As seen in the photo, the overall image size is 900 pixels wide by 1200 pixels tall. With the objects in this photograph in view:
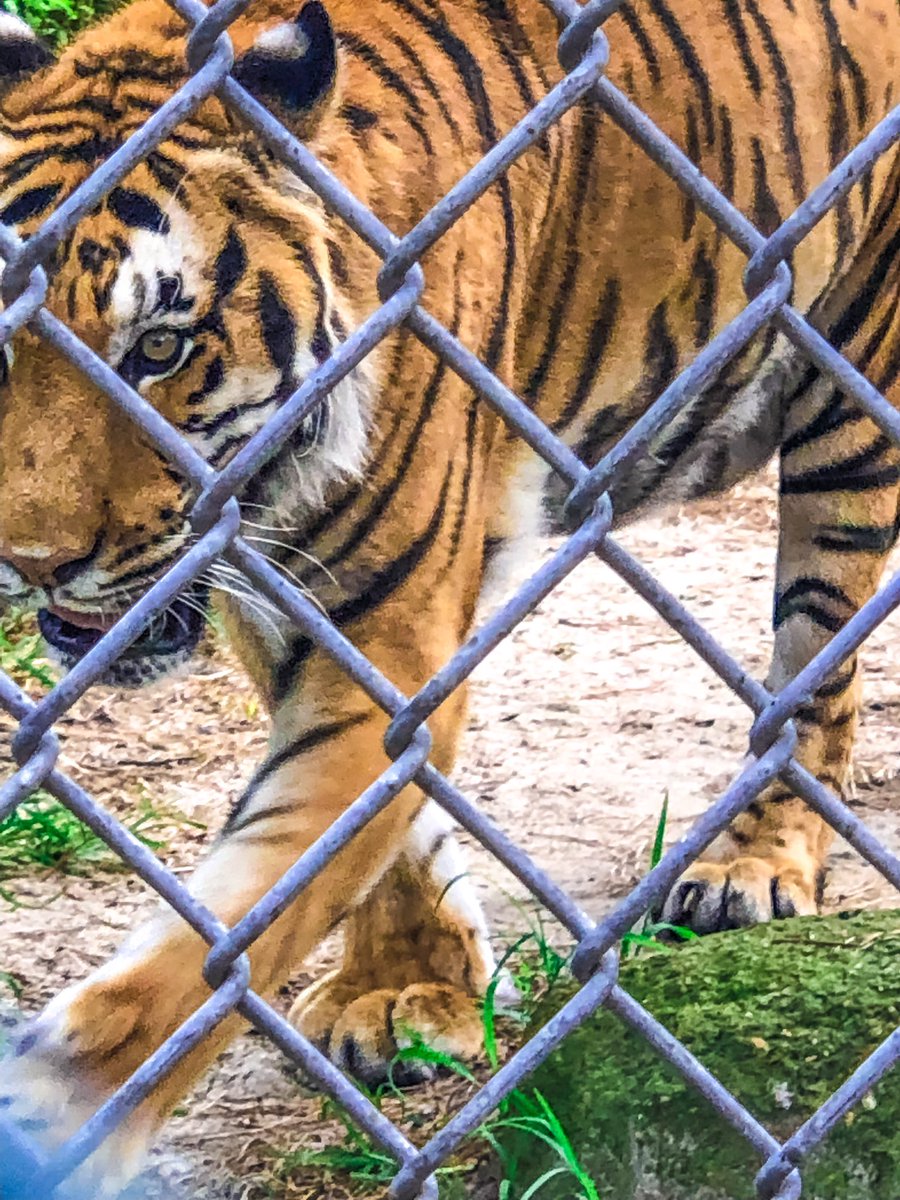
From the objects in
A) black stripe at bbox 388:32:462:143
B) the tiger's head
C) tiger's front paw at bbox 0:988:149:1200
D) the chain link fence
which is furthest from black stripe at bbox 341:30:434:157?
tiger's front paw at bbox 0:988:149:1200

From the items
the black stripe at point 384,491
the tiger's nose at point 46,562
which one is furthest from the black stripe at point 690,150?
the tiger's nose at point 46,562

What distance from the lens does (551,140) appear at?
2244 mm

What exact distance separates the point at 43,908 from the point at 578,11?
215 centimetres

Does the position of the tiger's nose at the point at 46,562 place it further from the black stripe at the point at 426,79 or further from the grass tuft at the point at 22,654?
the grass tuft at the point at 22,654

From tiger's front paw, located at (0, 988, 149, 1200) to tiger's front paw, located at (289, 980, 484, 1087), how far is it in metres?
0.59

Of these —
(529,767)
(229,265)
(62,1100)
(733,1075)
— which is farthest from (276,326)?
(529,767)

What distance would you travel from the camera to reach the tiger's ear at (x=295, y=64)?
1.68m

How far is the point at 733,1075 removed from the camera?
→ 5.79 feet

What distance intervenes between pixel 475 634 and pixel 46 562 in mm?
822

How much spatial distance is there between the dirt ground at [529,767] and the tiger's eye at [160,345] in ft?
1.76

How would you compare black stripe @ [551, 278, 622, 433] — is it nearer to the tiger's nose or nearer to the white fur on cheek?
the white fur on cheek

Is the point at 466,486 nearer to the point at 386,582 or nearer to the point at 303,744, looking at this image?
the point at 386,582

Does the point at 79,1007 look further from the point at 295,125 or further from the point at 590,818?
the point at 590,818

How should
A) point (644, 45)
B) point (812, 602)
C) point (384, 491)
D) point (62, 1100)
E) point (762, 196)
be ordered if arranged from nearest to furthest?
point (62, 1100) → point (384, 491) → point (644, 45) → point (762, 196) → point (812, 602)
